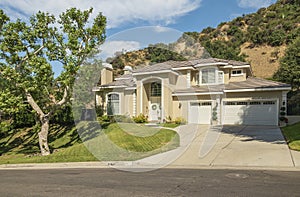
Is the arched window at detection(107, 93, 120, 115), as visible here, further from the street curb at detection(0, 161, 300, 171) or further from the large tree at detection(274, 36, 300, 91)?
the large tree at detection(274, 36, 300, 91)

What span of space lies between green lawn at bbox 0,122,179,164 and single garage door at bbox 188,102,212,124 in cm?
502

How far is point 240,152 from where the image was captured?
10109 mm

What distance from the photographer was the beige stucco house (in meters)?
18.7

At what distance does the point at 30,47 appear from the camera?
543 inches

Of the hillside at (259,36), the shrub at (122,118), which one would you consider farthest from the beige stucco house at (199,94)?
the hillside at (259,36)

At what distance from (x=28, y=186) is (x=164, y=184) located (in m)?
3.44

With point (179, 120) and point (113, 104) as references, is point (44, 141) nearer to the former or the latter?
point (113, 104)

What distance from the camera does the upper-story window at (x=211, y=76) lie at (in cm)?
2078

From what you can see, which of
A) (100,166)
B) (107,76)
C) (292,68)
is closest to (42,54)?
(100,166)

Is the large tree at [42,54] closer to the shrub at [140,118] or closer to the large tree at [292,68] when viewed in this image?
the shrub at [140,118]

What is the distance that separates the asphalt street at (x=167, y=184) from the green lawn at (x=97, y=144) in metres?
3.47

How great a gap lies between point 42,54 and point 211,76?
511 inches

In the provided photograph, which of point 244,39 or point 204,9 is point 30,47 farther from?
point 244,39

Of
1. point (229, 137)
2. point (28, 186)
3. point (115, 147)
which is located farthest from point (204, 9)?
point (28, 186)
